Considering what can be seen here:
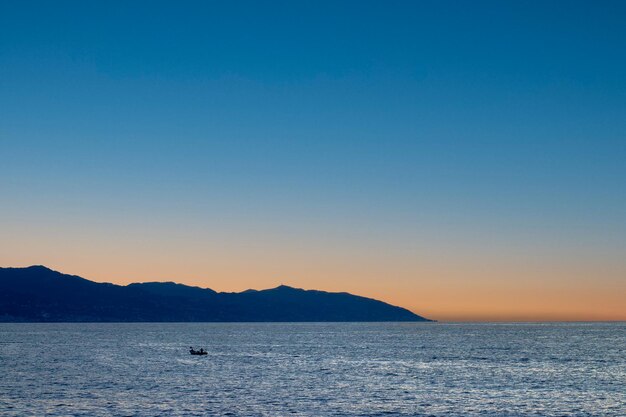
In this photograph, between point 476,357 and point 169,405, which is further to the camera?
point 476,357

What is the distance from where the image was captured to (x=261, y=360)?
14862cm

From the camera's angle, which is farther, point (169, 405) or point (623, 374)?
point (623, 374)

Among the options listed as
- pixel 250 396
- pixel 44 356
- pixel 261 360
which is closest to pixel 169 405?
pixel 250 396

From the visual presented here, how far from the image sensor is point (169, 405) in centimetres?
7900

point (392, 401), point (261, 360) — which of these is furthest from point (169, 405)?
point (261, 360)

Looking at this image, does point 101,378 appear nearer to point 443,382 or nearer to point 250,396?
point 250,396

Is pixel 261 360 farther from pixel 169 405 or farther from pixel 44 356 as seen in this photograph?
pixel 169 405

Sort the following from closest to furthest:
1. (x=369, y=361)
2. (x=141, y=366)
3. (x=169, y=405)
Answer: (x=169, y=405) → (x=141, y=366) → (x=369, y=361)

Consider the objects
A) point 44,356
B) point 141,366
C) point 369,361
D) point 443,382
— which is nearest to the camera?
point 443,382

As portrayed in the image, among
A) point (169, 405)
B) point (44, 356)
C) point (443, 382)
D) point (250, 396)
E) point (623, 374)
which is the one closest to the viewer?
point (169, 405)

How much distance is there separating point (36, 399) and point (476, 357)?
105 m

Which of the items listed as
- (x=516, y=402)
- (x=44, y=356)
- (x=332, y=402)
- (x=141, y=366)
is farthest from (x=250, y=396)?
(x=44, y=356)

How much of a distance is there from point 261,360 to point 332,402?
67.9 meters

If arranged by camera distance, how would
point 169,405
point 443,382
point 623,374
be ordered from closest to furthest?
1. point 169,405
2. point 443,382
3. point 623,374
